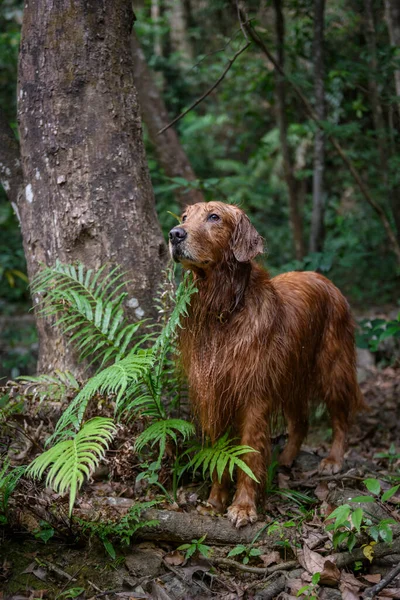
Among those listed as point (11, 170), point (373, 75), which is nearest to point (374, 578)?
point (11, 170)

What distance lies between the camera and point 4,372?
268 inches

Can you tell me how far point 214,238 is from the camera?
3.33 metres

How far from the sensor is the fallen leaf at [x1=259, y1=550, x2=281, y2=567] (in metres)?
3.14

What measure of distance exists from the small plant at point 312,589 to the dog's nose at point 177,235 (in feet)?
6.24

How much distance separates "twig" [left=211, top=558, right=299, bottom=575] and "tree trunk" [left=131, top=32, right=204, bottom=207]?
15.7ft

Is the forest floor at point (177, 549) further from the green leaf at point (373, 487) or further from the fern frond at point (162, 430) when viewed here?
the fern frond at point (162, 430)

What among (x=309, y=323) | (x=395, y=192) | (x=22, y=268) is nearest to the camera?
(x=309, y=323)

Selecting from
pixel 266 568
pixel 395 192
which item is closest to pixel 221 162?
pixel 395 192

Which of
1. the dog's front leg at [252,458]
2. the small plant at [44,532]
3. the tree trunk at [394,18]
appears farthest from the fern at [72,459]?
the tree trunk at [394,18]

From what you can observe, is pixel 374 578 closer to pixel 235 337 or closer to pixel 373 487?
pixel 373 487

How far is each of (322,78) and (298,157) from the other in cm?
572

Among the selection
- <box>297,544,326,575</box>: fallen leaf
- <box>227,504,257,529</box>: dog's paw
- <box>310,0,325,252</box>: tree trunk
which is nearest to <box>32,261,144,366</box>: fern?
<box>227,504,257,529</box>: dog's paw

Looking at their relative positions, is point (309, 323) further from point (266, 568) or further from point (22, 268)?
point (22, 268)

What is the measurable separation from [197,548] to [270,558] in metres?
0.41
